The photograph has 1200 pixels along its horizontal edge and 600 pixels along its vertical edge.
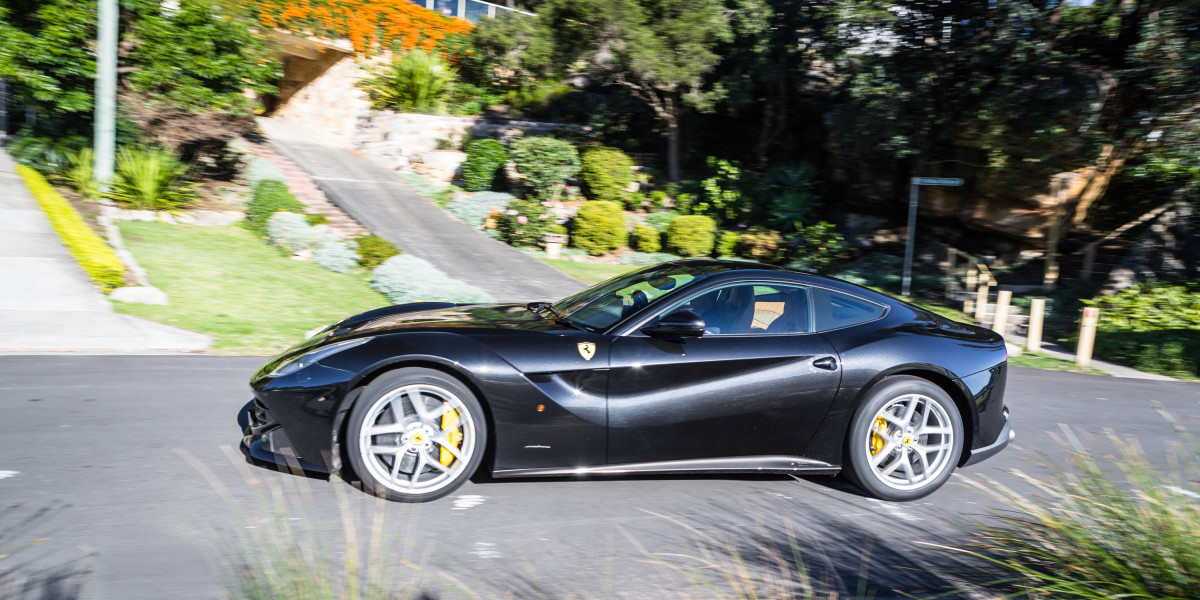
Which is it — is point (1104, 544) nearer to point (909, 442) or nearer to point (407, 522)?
point (909, 442)

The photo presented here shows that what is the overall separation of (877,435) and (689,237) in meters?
13.3

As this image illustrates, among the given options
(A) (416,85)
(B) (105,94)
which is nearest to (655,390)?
(B) (105,94)

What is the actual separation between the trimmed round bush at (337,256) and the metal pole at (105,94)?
389 cm

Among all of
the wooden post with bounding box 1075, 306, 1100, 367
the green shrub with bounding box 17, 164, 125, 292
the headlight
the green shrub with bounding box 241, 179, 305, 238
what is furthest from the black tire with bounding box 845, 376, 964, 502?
the green shrub with bounding box 241, 179, 305, 238

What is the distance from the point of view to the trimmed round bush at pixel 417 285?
11.7 metres

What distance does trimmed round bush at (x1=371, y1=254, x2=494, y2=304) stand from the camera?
38.4 feet

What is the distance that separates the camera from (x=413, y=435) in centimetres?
421

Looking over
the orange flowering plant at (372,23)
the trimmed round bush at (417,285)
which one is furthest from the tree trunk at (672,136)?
the trimmed round bush at (417,285)

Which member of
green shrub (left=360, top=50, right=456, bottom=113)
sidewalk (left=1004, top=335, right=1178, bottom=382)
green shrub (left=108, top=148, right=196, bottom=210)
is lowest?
sidewalk (left=1004, top=335, right=1178, bottom=382)

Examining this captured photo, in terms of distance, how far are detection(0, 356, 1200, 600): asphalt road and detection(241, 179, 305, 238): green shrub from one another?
30.7ft

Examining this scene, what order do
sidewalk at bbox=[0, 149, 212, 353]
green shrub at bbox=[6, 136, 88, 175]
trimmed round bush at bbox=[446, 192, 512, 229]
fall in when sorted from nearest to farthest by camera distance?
sidewalk at bbox=[0, 149, 212, 353] < green shrub at bbox=[6, 136, 88, 175] < trimmed round bush at bbox=[446, 192, 512, 229]

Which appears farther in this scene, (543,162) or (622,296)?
(543,162)

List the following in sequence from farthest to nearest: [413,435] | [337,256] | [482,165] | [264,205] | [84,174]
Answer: [482,165] < [264,205] < [84,174] < [337,256] < [413,435]

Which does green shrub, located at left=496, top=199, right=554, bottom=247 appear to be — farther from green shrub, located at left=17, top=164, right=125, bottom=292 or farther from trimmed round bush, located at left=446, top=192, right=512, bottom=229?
green shrub, located at left=17, top=164, right=125, bottom=292
